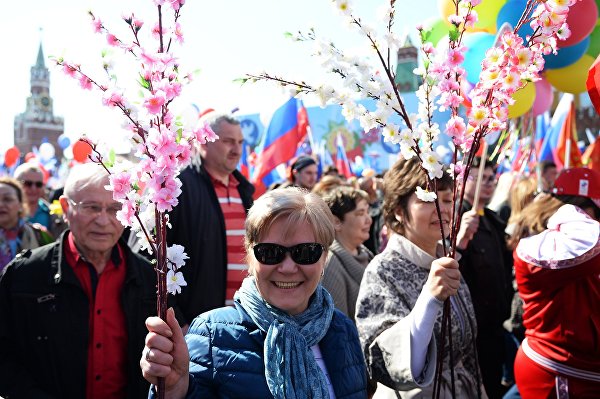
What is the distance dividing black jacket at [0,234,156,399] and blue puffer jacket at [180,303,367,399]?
0.78 meters

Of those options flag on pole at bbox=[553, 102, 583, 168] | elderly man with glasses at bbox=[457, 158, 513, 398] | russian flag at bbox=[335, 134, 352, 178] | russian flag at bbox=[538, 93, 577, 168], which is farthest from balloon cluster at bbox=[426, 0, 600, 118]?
russian flag at bbox=[335, 134, 352, 178]

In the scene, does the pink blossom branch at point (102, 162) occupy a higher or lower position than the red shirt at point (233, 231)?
higher

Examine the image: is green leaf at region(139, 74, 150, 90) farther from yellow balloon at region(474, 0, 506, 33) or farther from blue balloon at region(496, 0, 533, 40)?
yellow balloon at region(474, 0, 506, 33)

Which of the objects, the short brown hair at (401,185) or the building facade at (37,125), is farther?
the building facade at (37,125)

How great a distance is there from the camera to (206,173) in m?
4.08

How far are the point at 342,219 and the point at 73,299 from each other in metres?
2.04

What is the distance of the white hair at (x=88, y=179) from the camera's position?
276cm

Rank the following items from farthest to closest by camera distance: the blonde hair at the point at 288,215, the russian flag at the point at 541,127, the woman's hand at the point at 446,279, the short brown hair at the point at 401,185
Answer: the russian flag at the point at 541,127
the short brown hair at the point at 401,185
the woman's hand at the point at 446,279
the blonde hair at the point at 288,215

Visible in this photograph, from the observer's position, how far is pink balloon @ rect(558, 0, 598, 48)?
4062 millimetres

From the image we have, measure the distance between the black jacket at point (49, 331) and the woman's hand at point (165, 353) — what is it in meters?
0.98

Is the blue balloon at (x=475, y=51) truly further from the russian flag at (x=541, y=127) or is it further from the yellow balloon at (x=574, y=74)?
the russian flag at (x=541, y=127)

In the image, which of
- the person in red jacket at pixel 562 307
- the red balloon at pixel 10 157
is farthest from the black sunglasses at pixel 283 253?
the red balloon at pixel 10 157

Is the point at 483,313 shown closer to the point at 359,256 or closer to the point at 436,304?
the point at 359,256

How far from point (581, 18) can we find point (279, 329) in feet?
10.7
